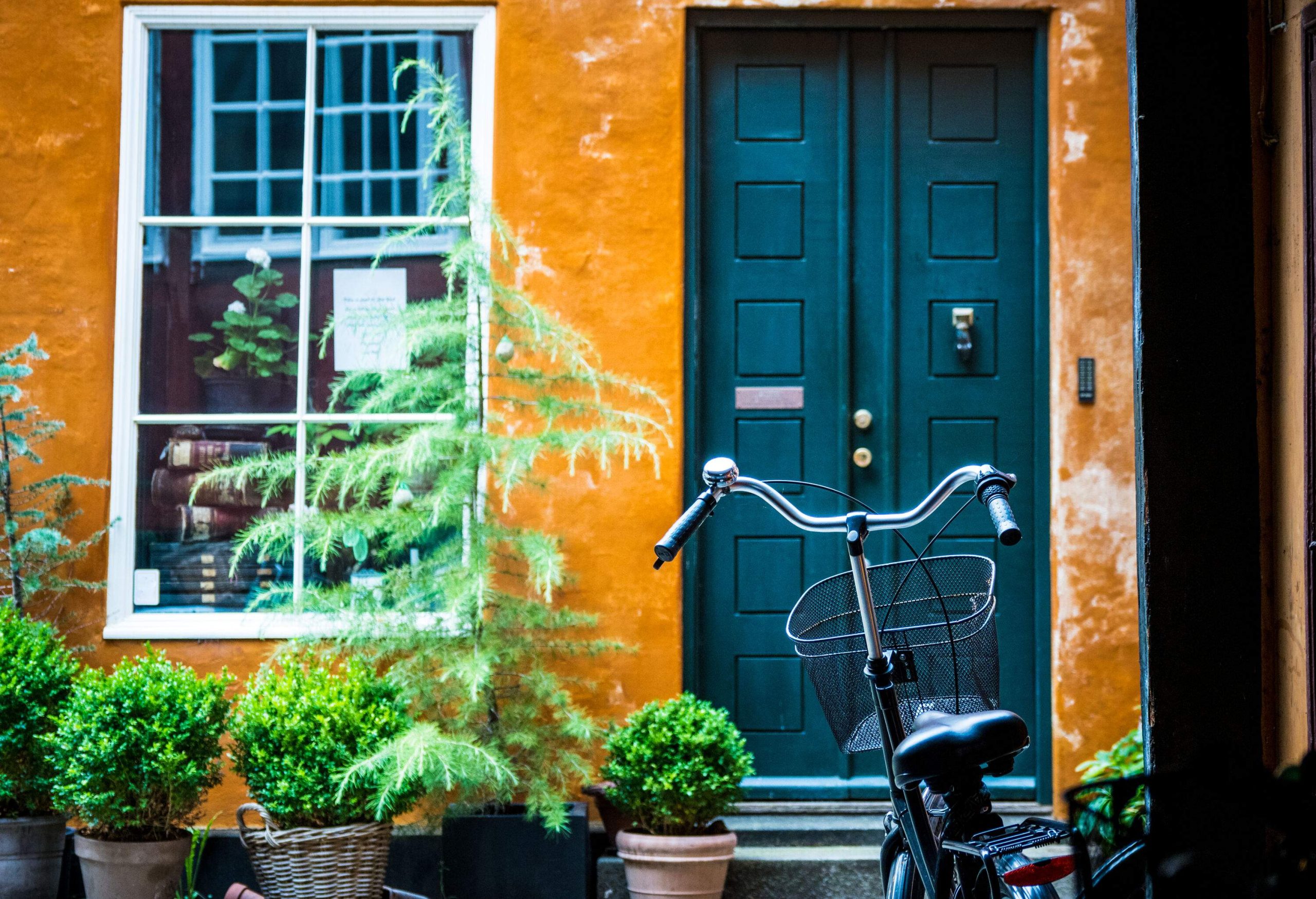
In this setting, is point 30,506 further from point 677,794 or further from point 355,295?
point 677,794

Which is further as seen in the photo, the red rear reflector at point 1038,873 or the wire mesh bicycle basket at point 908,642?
the wire mesh bicycle basket at point 908,642

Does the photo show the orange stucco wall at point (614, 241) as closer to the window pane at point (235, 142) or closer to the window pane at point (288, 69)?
the window pane at point (235, 142)

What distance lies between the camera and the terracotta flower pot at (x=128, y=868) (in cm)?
411

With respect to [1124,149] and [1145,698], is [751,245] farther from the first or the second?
[1145,698]

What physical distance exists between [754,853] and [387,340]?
8.60 ft

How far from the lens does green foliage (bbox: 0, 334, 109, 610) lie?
4875 mm

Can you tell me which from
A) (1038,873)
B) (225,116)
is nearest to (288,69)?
(225,116)

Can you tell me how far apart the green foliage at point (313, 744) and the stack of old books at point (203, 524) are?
1.09 meters

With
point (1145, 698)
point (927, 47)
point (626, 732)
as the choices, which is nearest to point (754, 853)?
point (626, 732)

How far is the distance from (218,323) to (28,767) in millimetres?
1968

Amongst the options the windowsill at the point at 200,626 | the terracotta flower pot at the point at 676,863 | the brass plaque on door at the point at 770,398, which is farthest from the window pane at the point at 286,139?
the terracotta flower pot at the point at 676,863

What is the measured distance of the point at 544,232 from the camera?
5195 millimetres

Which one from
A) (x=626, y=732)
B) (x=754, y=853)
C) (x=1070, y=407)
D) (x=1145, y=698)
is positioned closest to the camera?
(x=1145, y=698)

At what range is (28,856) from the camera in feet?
14.3
